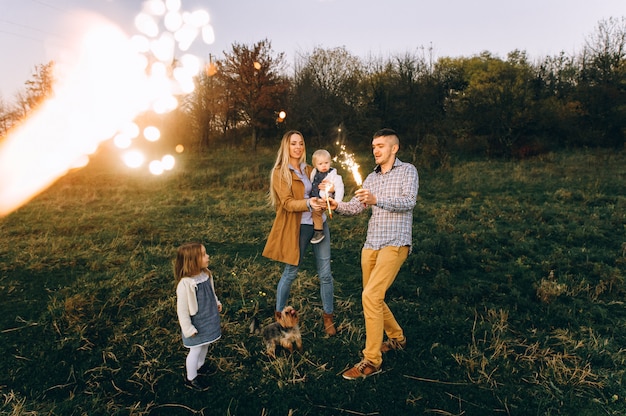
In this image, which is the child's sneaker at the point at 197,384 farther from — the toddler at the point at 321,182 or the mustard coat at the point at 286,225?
the toddler at the point at 321,182

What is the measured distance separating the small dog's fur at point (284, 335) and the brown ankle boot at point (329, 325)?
50 centimetres

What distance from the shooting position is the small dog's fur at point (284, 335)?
176 inches

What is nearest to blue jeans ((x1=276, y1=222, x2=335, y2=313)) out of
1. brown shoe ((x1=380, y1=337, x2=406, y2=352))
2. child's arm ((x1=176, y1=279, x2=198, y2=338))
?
brown shoe ((x1=380, y1=337, x2=406, y2=352))

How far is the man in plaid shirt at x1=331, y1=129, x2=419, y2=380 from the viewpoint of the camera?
12.6 ft

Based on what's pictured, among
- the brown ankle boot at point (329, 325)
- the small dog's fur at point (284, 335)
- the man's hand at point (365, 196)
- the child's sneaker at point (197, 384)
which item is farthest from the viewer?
the brown ankle boot at point (329, 325)

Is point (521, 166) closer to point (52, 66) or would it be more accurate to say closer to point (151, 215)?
point (151, 215)

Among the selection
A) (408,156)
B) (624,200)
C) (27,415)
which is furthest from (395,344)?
(408,156)

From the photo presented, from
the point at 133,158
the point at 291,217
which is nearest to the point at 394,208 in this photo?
the point at 291,217

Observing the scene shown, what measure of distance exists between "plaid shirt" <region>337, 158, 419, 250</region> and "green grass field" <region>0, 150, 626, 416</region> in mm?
1474

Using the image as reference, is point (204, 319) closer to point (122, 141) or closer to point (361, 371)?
point (361, 371)

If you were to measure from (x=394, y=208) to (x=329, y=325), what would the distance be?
78.1 inches

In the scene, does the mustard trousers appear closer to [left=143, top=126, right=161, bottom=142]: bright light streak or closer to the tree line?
the tree line

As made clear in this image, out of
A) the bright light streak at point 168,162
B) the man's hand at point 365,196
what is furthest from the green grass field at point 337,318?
the bright light streak at point 168,162

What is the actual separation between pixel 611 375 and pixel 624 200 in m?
10.5
